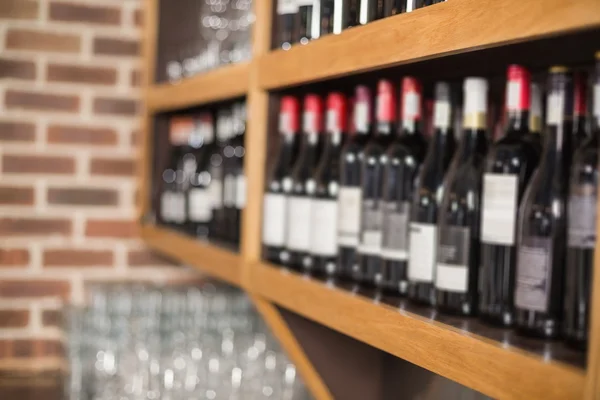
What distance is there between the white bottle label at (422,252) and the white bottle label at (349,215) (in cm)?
17

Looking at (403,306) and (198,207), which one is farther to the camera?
(198,207)

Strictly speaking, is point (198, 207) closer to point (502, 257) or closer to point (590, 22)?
point (502, 257)

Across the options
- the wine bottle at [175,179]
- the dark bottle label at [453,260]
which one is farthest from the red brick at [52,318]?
the dark bottle label at [453,260]

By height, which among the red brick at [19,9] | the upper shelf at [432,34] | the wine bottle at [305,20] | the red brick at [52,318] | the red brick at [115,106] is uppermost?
the red brick at [19,9]

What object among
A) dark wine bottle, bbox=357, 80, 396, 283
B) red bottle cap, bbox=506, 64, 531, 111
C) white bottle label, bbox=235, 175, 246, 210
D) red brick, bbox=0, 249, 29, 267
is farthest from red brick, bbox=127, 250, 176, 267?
red bottle cap, bbox=506, 64, 531, 111

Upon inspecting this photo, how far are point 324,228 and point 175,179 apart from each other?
955 millimetres

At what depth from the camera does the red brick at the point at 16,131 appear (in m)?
2.06

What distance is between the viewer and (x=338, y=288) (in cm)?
109

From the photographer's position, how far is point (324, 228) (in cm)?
126

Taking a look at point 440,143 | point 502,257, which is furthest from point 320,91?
point 502,257

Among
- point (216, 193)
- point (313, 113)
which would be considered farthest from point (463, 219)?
point (216, 193)

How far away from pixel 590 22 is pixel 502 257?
346mm

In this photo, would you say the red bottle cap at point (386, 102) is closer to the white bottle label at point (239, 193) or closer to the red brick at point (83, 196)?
the white bottle label at point (239, 193)

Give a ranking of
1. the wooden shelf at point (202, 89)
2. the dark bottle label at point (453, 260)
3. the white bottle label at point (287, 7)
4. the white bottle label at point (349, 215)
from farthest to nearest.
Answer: the wooden shelf at point (202, 89), the white bottle label at point (287, 7), the white bottle label at point (349, 215), the dark bottle label at point (453, 260)
